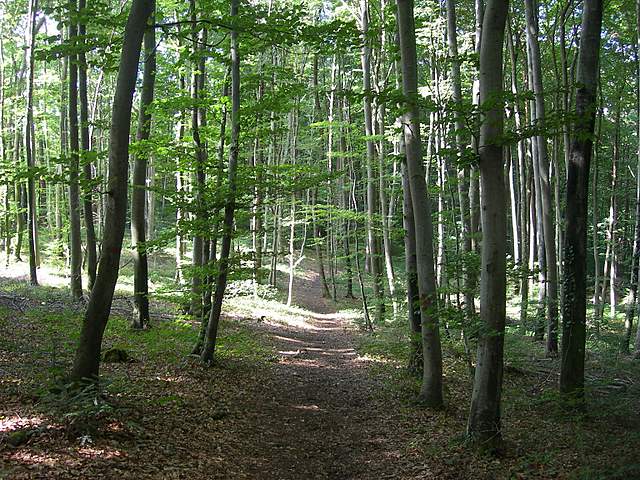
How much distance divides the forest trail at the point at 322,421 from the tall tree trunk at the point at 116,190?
101 inches

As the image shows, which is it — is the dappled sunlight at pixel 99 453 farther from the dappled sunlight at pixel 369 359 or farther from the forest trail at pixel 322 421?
the dappled sunlight at pixel 369 359

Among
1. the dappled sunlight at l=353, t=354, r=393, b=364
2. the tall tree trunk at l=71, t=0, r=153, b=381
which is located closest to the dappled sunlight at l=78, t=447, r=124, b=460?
the tall tree trunk at l=71, t=0, r=153, b=381

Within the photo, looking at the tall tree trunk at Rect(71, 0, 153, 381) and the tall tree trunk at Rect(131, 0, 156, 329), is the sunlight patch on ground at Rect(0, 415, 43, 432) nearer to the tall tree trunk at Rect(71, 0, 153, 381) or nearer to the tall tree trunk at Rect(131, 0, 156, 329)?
the tall tree trunk at Rect(71, 0, 153, 381)

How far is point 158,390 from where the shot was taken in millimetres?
7684

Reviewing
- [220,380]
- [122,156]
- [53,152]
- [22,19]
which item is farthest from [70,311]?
[53,152]

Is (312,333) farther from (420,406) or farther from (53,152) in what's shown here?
(53,152)

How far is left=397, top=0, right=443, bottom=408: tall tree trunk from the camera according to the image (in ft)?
25.5

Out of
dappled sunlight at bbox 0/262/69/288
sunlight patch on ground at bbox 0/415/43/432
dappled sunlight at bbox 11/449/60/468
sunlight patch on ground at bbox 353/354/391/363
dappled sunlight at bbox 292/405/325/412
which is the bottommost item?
sunlight patch on ground at bbox 353/354/391/363

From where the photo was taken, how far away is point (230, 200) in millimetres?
9195

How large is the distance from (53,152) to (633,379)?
31.3 metres

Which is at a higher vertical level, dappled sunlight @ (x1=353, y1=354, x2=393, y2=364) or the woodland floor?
the woodland floor

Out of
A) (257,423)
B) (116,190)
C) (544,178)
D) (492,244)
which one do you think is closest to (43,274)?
(257,423)

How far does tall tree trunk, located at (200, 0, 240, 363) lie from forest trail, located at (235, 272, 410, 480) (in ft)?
4.95

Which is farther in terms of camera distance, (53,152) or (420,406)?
(53,152)
